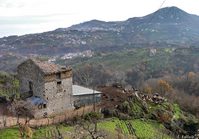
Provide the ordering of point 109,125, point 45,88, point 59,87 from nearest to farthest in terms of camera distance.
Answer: point 45,88 → point 109,125 → point 59,87

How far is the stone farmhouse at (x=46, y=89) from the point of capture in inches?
1592

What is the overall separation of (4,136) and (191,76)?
81.7 meters

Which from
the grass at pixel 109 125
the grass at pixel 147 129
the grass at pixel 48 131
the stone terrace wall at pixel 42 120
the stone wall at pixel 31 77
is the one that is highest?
the stone wall at pixel 31 77

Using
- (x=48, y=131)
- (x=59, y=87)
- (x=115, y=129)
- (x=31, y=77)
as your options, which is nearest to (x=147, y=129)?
(x=115, y=129)

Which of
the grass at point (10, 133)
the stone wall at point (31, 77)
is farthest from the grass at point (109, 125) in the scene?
the grass at point (10, 133)

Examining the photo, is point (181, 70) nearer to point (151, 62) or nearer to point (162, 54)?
point (151, 62)

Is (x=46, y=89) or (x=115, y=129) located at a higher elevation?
(x=46, y=89)

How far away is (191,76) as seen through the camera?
354 ft

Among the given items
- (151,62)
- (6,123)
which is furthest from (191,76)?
(6,123)

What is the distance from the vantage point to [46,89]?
40.8 meters

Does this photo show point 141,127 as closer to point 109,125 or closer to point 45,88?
point 109,125

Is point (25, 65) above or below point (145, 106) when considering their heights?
above

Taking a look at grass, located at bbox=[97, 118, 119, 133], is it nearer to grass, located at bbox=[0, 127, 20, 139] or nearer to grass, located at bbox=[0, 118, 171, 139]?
grass, located at bbox=[0, 118, 171, 139]

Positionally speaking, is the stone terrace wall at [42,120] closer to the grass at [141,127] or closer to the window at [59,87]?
the window at [59,87]
